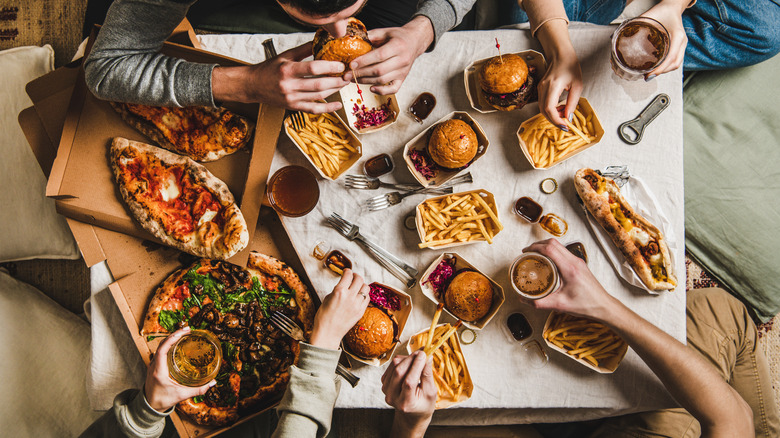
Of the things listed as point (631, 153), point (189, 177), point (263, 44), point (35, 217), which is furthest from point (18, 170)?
point (631, 153)

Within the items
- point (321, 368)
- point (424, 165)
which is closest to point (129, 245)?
point (321, 368)

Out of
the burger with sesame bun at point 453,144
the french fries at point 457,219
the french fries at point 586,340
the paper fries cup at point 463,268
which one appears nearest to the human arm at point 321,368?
the paper fries cup at point 463,268

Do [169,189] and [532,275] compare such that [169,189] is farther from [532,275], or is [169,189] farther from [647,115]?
[647,115]

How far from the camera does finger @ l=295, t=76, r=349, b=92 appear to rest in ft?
5.82

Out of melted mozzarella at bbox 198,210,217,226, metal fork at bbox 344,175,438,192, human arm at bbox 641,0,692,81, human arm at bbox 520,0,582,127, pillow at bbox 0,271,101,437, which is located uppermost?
human arm at bbox 641,0,692,81

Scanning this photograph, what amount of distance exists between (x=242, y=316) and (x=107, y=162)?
1.09 metres

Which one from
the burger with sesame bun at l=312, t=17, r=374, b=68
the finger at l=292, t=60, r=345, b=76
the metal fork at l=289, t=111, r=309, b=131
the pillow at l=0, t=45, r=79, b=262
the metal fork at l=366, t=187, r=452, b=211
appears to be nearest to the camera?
the finger at l=292, t=60, r=345, b=76

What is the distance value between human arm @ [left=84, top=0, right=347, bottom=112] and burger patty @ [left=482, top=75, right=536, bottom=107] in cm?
79

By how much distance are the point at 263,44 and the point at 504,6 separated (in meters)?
1.52

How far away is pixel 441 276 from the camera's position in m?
2.17

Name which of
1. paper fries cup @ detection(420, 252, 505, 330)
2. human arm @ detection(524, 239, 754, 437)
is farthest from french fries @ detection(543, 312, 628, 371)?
paper fries cup @ detection(420, 252, 505, 330)

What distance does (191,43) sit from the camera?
218 cm

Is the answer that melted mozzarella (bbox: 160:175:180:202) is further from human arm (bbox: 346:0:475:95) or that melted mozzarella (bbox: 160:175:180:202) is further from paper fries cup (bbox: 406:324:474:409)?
paper fries cup (bbox: 406:324:474:409)

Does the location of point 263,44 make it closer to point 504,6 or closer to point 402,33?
point 402,33
